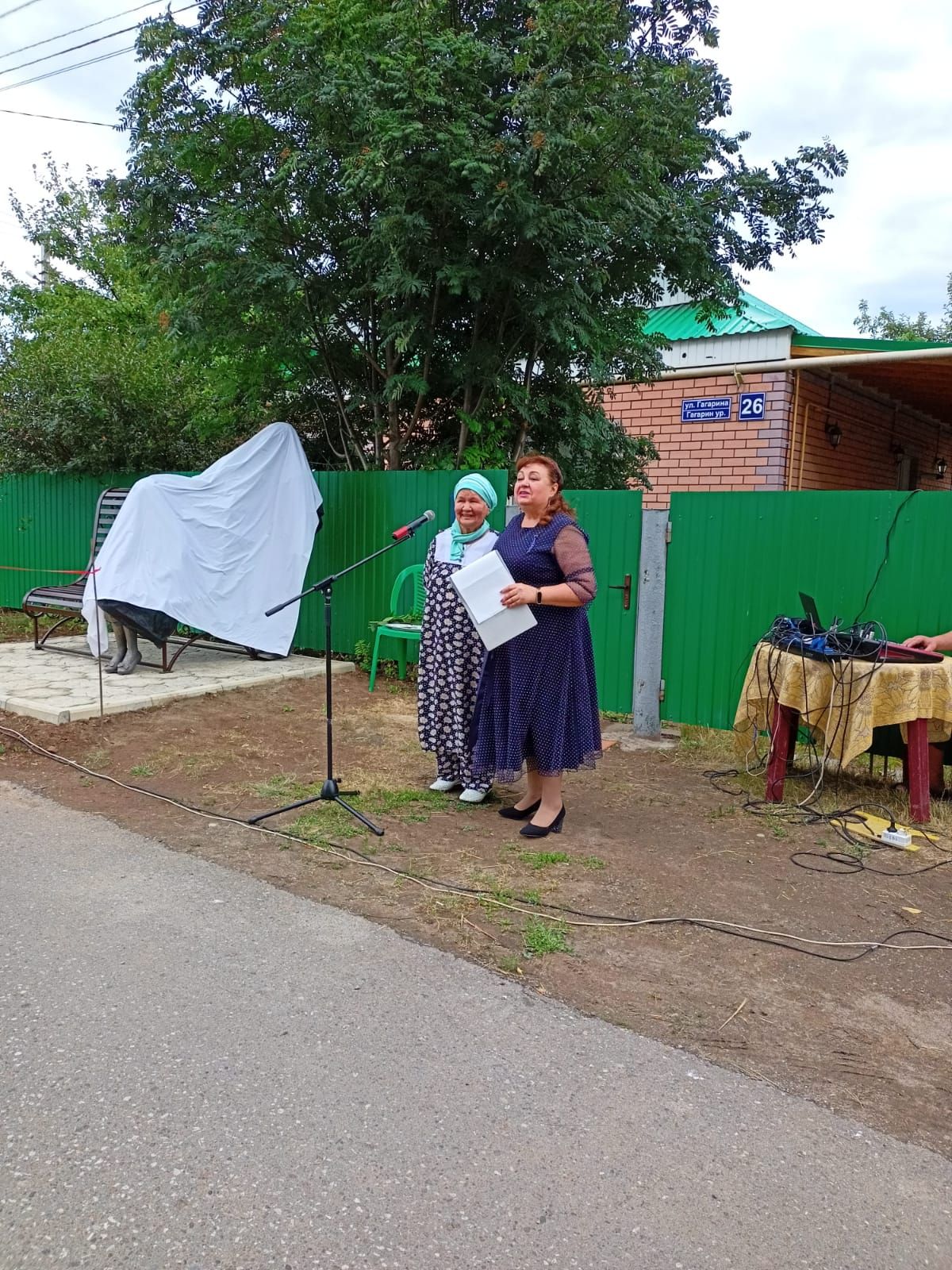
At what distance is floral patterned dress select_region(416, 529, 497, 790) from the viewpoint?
4848 mm

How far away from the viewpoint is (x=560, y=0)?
20.2 feet

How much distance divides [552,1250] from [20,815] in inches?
149

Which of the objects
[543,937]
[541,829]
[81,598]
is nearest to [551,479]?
[541,829]

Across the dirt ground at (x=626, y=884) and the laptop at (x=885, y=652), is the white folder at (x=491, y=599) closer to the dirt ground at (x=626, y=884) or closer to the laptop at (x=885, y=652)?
the dirt ground at (x=626, y=884)

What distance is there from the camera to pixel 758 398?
1000 cm

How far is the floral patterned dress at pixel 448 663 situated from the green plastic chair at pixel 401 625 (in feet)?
8.29

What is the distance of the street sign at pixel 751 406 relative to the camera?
32.7 ft

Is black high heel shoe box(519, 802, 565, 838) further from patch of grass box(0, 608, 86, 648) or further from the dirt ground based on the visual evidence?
patch of grass box(0, 608, 86, 648)

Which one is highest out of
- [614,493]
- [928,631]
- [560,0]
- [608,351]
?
[560,0]

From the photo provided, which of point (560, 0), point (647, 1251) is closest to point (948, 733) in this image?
point (647, 1251)

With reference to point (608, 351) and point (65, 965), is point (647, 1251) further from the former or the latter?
point (608, 351)

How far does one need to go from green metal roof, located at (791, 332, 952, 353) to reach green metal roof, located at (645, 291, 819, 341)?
156 mm

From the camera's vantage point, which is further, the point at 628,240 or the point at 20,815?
the point at 628,240

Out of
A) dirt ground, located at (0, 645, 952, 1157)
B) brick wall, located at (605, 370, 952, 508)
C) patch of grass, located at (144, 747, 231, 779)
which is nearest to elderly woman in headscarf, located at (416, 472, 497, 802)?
dirt ground, located at (0, 645, 952, 1157)
